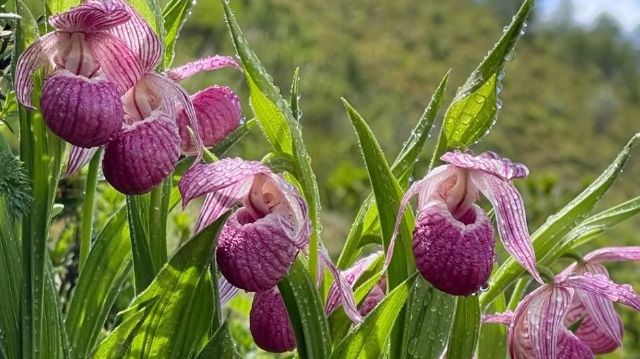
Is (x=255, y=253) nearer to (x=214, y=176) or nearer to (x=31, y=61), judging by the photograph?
(x=214, y=176)

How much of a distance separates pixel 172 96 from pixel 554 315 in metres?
0.59

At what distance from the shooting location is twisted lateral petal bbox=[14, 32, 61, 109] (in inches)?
36.2

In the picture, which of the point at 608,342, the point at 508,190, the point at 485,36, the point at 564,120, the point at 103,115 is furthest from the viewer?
the point at 485,36

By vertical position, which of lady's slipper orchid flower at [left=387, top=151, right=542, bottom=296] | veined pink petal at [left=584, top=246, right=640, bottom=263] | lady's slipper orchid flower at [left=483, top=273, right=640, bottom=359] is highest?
lady's slipper orchid flower at [left=387, top=151, right=542, bottom=296]

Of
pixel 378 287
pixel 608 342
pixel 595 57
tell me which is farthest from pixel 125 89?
pixel 595 57

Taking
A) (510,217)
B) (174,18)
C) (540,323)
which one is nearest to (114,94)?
(174,18)

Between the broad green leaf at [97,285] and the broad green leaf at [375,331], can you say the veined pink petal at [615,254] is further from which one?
the broad green leaf at [97,285]

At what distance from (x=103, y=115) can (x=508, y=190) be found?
0.49 metres

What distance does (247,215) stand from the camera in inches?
37.8

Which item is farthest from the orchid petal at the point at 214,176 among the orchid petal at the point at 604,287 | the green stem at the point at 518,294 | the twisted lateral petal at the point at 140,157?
the green stem at the point at 518,294

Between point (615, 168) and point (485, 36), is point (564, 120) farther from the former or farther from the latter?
point (615, 168)

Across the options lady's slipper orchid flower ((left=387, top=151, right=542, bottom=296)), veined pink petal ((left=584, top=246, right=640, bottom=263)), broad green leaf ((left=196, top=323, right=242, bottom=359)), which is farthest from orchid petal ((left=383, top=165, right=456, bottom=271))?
veined pink petal ((left=584, top=246, right=640, bottom=263))

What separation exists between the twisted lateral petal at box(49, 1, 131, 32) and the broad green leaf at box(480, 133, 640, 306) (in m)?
0.62

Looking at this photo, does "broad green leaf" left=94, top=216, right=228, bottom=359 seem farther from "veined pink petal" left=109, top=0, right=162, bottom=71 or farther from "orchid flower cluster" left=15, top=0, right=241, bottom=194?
"veined pink petal" left=109, top=0, right=162, bottom=71
